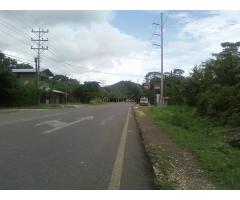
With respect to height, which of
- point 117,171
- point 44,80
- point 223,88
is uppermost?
point 44,80

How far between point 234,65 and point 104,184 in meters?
24.0

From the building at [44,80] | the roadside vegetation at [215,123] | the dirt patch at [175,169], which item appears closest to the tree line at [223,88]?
the roadside vegetation at [215,123]

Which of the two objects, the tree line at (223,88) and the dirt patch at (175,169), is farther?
the tree line at (223,88)

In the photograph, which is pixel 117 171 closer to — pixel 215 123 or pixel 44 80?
pixel 215 123

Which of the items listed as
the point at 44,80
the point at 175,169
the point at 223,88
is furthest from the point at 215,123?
the point at 44,80

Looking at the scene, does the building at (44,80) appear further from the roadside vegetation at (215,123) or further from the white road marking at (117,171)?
the white road marking at (117,171)

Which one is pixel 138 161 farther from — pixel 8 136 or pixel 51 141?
pixel 8 136

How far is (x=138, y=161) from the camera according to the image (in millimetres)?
9492

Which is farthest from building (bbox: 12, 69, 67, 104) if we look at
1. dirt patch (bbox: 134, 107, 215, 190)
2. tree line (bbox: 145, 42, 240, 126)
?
dirt patch (bbox: 134, 107, 215, 190)

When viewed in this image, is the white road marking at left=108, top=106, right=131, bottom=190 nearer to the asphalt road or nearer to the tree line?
the asphalt road

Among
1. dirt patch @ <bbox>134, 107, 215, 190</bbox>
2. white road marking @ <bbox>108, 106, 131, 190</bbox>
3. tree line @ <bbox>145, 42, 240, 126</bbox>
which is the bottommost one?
white road marking @ <bbox>108, 106, 131, 190</bbox>

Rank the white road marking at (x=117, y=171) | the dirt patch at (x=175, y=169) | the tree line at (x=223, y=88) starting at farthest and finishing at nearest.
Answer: the tree line at (x=223, y=88) → the white road marking at (x=117, y=171) → the dirt patch at (x=175, y=169)

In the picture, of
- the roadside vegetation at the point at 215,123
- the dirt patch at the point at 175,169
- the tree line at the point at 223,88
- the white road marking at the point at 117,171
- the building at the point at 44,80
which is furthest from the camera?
the building at the point at 44,80

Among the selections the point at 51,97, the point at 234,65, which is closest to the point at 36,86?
the point at 51,97
